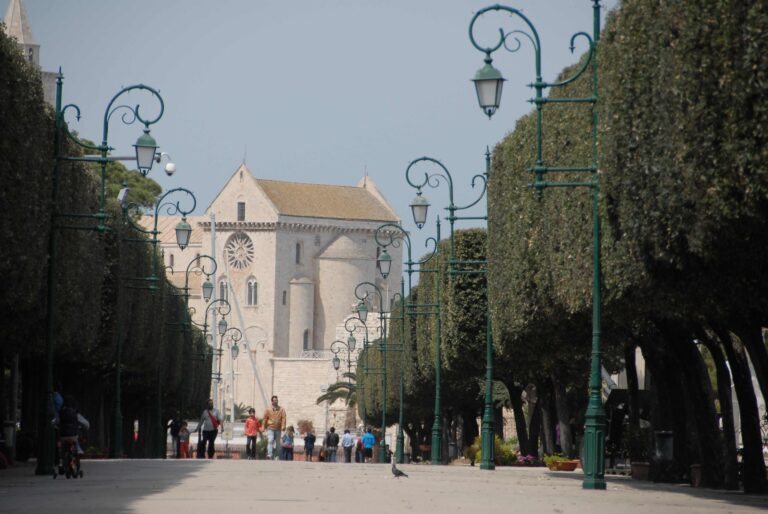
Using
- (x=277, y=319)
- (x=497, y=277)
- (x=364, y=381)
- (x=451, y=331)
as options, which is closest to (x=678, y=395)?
(x=497, y=277)

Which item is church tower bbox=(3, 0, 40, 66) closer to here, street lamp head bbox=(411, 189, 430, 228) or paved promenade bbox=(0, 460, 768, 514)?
street lamp head bbox=(411, 189, 430, 228)

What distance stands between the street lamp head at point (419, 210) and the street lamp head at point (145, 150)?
7.45m

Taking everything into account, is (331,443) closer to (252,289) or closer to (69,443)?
(69,443)

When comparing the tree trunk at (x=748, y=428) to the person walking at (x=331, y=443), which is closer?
the tree trunk at (x=748, y=428)

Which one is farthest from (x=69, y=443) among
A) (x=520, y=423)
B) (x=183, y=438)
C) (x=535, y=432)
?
(x=183, y=438)

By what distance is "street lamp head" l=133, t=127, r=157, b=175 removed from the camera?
28047 millimetres

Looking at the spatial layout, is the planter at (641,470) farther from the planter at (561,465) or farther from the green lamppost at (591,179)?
the green lamppost at (591,179)

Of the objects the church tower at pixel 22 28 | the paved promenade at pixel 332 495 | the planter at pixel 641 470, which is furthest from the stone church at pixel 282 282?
the paved promenade at pixel 332 495

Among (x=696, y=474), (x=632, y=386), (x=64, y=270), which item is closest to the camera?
(x=696, y=474)

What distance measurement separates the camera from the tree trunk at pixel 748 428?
23.7m

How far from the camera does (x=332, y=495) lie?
1864cm

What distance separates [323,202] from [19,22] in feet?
222

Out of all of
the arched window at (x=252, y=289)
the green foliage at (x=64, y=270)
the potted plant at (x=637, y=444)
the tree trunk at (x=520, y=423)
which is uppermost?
the arched window at (x=252, y=289)

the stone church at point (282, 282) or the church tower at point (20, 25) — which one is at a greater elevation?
the church tower at point (20, 25)
